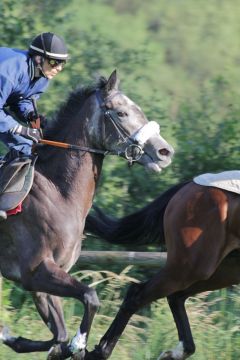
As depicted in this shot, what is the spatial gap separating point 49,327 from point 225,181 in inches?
68.2

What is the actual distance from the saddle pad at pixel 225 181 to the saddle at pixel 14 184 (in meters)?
1.48

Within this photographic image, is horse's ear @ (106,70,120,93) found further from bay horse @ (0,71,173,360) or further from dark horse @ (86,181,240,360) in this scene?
dark horse @ (86,181,240,360)

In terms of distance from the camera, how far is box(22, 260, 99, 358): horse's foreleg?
18.7 ft

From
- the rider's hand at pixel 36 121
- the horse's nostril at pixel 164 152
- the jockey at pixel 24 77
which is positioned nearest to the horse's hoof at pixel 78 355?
the jockey at pixel 24 77

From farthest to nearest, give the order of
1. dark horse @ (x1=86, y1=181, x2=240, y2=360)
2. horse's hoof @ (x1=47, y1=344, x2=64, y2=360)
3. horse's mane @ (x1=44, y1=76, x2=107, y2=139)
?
dark horse @ (x1=86, y1=181, x2=240, y2=360)
horse's mane @ (x1=44, y1=76, x2=107, y2=139)
horse's hoof @ (x1=47, y1=344, x2=64, y2=360)

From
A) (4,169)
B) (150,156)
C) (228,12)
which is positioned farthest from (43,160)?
(228,12)

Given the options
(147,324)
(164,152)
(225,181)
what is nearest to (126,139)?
(164,152)

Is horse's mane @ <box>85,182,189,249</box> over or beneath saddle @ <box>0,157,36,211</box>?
beneath

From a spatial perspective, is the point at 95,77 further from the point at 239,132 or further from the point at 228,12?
the point at 228,12

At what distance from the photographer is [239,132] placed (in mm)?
10164

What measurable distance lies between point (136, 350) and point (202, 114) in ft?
15.1

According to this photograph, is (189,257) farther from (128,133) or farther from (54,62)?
(54,62)

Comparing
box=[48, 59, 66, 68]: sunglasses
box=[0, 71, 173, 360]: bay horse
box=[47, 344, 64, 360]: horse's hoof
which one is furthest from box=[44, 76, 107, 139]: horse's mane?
box=[47, 344, 64, 360]: horse's hoof

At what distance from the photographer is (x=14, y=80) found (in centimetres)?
600
